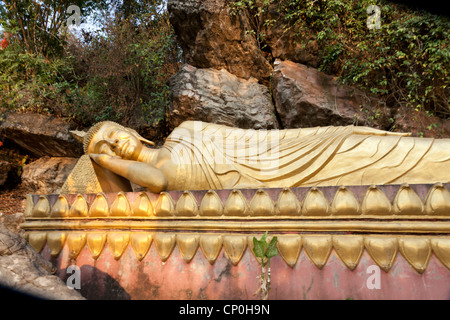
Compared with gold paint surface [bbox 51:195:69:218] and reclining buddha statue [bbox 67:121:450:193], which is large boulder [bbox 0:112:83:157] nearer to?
reclining buddha statue [bbox 67:121:450:193]

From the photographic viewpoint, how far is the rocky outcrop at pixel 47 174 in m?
5.69

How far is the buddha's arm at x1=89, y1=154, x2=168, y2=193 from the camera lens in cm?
287

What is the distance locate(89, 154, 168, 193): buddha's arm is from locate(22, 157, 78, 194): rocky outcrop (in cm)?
294

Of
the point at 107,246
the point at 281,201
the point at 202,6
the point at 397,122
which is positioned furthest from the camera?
the point at 202,6

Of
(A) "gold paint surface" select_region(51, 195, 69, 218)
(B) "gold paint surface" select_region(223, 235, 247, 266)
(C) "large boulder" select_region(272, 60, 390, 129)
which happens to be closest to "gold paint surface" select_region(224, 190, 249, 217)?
(B) "gold paint surface" select_region(223, 235, 247, 266)

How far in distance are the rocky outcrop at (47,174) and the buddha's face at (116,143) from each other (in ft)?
8.69

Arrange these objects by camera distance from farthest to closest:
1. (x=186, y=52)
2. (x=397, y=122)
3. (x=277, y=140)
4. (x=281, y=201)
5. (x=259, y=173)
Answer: (x=186, y=52) → (x=397, y=122) → (x=277, y=140) → (x=259, y=173) → (x=281, y=201)

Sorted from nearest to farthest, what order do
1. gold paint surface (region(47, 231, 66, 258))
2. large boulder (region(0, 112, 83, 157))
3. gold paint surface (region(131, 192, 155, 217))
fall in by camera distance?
gold paint surface (region(131, 192, 155, 217)), gold paint surface (region(47, 231, 66, 258)), large boulder (region(0, 112, 83, 157))

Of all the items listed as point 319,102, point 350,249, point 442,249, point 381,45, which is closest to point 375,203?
point 350,249

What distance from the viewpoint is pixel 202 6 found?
18.5ft

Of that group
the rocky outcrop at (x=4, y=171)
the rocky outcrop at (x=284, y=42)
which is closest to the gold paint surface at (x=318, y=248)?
the rocky outcrop at (x=284, y=42)

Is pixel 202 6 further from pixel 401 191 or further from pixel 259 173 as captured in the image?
pixel 401 191

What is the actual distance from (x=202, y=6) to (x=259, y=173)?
375 centimetres
